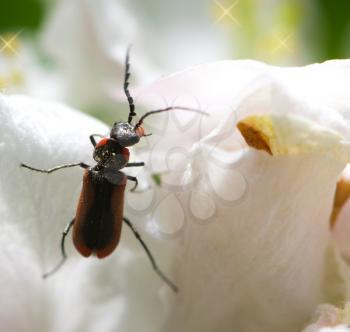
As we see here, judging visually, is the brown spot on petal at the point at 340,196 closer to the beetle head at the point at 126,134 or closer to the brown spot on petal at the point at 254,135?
the brown spot on petal at the point at 254,135

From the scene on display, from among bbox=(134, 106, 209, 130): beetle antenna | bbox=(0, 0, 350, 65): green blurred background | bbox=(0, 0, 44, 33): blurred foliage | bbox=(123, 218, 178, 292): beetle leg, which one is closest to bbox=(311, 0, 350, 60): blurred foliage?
bbox=(0, 0, 350, 65): green blurred background

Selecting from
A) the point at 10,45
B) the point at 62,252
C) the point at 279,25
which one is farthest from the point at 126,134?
the point at 279,25

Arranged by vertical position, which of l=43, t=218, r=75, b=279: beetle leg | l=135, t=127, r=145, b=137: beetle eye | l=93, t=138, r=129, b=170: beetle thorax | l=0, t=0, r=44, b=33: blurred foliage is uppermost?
l=135, t=127, r=145, b=137: beetle eye

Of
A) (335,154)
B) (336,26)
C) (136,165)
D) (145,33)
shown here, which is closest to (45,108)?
(136,165)

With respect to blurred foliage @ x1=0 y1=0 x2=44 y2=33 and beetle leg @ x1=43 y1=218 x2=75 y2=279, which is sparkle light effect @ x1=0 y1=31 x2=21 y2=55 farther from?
beetle leg @ x1=43 y1=218 x2=75 y2=279

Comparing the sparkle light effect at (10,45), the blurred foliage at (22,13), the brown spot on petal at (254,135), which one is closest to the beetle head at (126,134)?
the brown spot on petal at (254,135)

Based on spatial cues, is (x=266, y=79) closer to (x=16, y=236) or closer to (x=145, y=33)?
(x=16, y=236)
